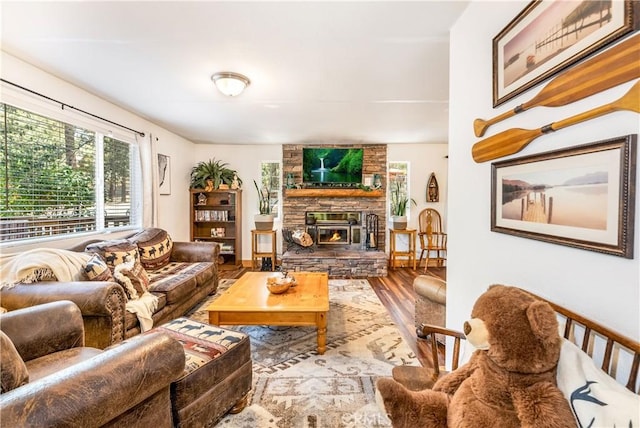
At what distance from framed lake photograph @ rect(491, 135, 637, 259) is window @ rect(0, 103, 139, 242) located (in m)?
3.45

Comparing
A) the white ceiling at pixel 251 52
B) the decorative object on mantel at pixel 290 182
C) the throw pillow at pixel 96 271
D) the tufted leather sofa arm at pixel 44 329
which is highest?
the white ceiling at pixel 251 52

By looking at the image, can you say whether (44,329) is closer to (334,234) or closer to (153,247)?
(153,247)

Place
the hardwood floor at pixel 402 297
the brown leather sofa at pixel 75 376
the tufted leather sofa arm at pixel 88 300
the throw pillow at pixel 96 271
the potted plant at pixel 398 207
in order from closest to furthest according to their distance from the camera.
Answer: the brown leather sofa at pixel 75 376, the tufted leather sofa arm at pixel 88 300, the throw pillow at pixel 96 271, the hardwood floor at pixel 402 297, the potted plant at pixel 398 207

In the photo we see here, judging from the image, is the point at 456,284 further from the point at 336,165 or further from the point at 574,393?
the point at 336,165

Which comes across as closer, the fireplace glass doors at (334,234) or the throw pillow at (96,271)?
the throw pillow at (96,271)

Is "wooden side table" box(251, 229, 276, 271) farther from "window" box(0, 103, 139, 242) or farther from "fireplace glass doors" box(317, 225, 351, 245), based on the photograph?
"window" box(0, 103, 139, 242)

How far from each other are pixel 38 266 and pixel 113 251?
0.63 metres

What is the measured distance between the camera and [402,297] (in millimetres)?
3746

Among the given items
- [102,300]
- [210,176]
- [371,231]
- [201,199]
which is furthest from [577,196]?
[201,199]

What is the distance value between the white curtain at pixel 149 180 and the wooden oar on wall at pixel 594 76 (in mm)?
4150

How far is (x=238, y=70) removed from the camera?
2373mm

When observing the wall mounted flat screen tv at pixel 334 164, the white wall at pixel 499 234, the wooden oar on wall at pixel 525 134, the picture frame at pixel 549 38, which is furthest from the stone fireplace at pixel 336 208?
the picture frame at pixel 549 38

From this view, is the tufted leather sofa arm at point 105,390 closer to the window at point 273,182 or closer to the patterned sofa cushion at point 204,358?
the patterned sofa cushion at point 204,358

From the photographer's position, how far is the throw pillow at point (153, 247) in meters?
3.24
